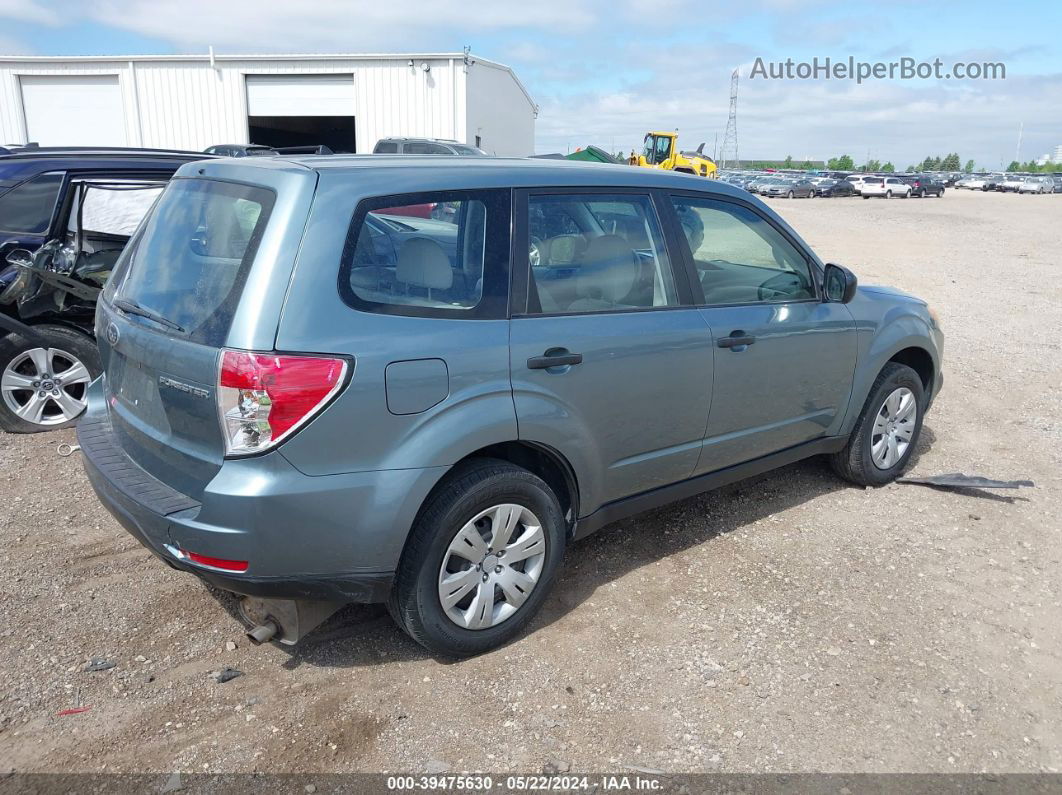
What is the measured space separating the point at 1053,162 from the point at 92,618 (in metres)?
149

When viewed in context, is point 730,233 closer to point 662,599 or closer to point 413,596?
point 662,599

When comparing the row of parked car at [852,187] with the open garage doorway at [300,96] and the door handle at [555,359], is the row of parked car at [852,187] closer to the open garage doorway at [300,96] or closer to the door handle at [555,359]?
the open garage doorway at [300,96]

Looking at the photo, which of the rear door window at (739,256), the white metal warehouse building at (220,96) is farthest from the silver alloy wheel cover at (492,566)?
the white metal warehouse building at (220,96)

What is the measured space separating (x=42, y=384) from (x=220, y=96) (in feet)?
80.0

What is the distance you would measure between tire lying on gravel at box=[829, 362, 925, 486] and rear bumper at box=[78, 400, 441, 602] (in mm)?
3007

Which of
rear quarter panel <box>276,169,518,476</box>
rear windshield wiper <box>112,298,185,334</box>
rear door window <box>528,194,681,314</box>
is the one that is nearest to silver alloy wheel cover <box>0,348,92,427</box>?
rear windshield wiper <box>112,298,185,334</box>

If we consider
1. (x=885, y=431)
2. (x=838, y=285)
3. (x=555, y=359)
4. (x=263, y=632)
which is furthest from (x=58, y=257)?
(x=885, y=431)

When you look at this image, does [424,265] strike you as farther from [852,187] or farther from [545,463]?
[852,187]

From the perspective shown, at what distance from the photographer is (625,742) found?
2877 mm

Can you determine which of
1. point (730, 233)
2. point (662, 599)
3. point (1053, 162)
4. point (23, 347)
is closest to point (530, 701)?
point (662, 599)

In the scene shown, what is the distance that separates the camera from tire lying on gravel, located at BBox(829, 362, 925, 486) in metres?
4.87

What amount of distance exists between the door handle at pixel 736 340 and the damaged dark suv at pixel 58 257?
429 centimetres

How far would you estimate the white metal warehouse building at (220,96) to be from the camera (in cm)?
2648

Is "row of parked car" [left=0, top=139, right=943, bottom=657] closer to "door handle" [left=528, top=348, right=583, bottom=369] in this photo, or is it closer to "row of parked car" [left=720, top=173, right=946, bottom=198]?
"door handle" [left=528, top=348, right=583, bottom=369]
